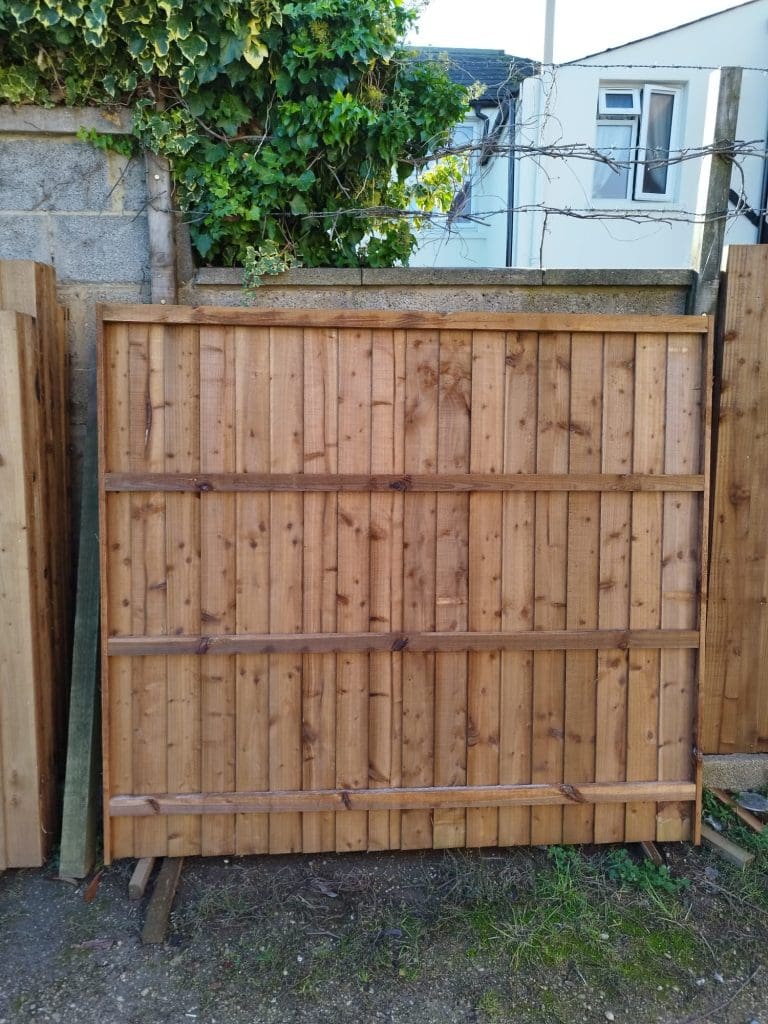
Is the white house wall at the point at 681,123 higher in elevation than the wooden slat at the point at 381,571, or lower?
higher

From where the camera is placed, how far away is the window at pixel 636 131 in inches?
349

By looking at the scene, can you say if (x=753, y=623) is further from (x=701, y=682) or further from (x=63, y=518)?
(x=63, y=518)

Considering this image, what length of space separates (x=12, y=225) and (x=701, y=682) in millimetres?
3495

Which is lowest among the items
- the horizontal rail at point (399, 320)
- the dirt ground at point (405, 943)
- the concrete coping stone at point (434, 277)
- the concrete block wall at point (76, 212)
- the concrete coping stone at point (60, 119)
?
the dirt ground at point (405, 943)

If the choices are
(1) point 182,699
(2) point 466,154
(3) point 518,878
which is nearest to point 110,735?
(1) point 182,699

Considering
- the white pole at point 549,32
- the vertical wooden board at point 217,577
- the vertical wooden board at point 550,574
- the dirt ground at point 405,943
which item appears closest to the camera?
the dirt ground at point 405,943

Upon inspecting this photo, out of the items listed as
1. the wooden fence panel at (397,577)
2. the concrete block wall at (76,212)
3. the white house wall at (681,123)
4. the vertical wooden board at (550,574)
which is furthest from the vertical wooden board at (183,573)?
the white house wall at (681,123)

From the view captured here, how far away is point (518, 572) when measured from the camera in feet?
9.61

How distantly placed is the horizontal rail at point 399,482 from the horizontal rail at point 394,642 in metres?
0.59

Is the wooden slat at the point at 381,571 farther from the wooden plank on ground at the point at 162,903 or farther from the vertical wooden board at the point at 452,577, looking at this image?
the wooden plank on ground at the point at 162,903

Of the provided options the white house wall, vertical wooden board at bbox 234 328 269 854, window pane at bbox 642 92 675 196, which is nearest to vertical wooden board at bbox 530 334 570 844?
vertical wooden board at bbox 234 328 269 854

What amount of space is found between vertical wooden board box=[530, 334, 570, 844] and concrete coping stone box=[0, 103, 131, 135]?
200 centimetres

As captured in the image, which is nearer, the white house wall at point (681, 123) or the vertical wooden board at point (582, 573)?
the vertical wooden board at point (582, 573)

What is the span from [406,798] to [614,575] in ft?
4.13
